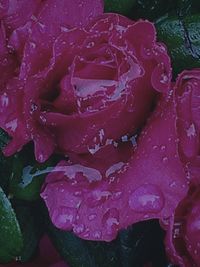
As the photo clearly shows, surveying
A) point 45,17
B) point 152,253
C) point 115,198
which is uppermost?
point 45,17

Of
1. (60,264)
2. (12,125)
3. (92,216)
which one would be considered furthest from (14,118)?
(60,264)

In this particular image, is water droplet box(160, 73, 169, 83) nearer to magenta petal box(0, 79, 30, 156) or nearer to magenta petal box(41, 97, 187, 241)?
magenta petal box(41, 97, 187, 241)

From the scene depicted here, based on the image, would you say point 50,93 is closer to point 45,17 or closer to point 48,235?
point 45,17

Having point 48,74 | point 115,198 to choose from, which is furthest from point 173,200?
point 48,74

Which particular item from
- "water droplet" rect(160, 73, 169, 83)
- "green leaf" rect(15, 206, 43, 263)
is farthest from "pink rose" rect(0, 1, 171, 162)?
"green leaf" rect(15, 206, 43, 263)

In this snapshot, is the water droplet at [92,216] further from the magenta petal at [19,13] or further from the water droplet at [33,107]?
the magenta petal at [19,13]

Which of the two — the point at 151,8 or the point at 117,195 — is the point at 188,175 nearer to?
the point at 117,195

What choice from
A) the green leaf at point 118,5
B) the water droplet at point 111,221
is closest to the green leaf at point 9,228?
the water droplet at point 111,221
